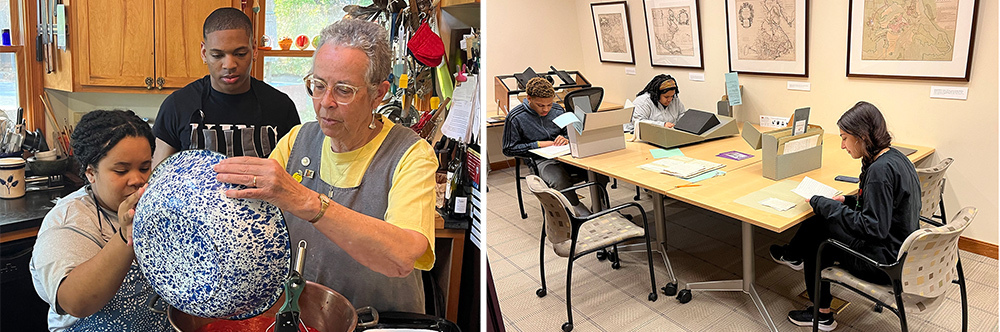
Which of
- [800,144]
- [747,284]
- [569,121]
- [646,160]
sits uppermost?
[569,121]

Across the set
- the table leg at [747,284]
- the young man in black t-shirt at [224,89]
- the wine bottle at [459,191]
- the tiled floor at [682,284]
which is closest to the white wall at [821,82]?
the tiled floor at [682,284]

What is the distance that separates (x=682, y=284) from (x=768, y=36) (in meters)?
2.45

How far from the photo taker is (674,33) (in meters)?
5.43

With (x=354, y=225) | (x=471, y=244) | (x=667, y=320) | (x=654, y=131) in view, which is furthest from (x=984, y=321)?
(x=354, y=225)

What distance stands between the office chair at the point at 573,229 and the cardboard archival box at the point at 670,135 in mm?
854

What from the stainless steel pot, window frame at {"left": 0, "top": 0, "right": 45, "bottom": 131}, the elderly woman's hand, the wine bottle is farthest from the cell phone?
window frame at {"left": 0, "top": 0, "right": 45, "bottom": 131}

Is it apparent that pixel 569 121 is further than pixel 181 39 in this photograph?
Yes

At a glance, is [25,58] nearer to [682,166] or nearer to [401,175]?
[401,175]

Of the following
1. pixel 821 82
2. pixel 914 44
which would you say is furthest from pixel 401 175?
pixel 821 82

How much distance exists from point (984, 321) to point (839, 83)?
200 cm

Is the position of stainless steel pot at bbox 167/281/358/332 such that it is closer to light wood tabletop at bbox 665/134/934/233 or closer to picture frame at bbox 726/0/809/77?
light wood tabletop at bbox 665/134/934/233

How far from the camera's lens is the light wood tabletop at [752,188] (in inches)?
92.0

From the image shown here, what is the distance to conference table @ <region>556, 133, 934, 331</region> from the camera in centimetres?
243

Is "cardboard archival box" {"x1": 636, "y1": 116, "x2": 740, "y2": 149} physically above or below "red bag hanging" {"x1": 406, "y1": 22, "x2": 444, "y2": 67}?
below
